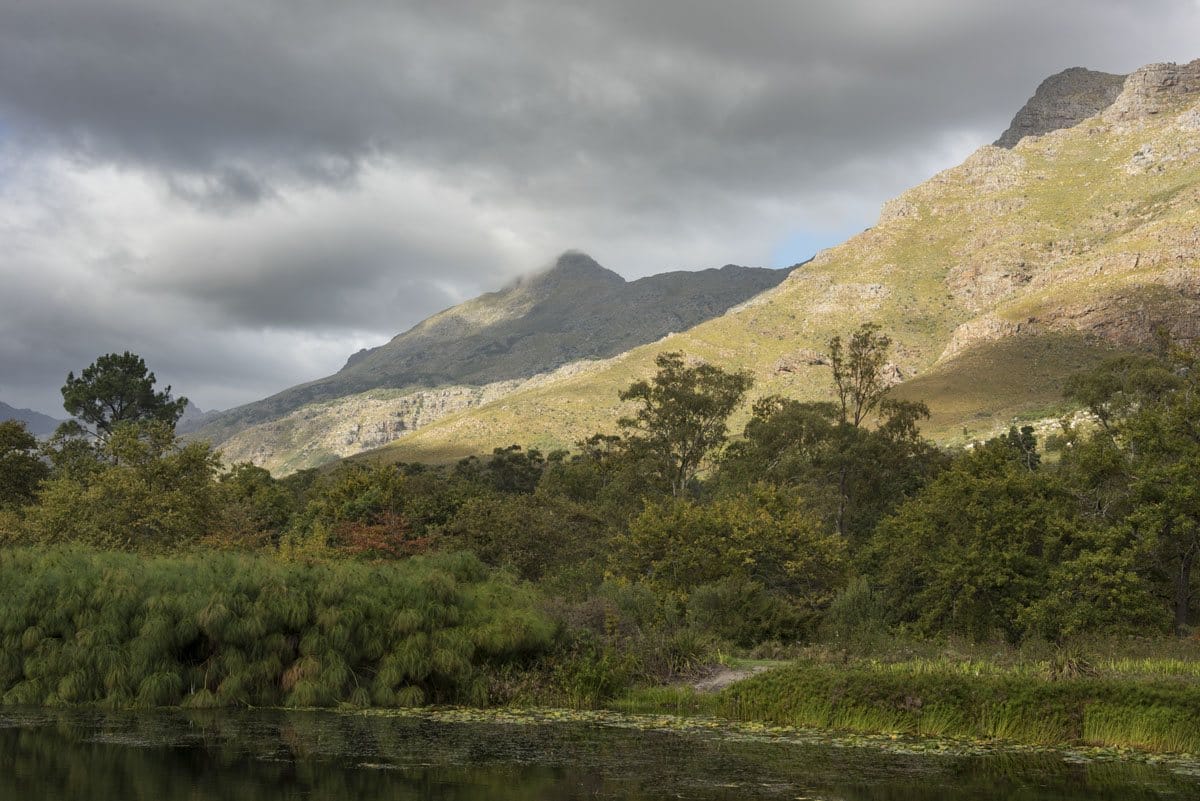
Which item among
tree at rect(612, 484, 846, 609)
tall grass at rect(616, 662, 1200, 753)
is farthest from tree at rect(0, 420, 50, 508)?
tall grass at rect(616, 662, 1200, 753)

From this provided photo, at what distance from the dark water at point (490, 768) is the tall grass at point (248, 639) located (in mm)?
2402

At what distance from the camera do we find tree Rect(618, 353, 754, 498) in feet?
218

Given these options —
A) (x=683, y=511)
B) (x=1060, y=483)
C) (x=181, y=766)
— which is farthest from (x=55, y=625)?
(x=1060, y=483)

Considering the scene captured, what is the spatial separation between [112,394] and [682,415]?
59.5 m

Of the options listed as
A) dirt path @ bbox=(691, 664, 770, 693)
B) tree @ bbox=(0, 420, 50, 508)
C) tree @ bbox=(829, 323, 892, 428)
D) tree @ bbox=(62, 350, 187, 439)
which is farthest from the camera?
tree @ bbox=(62, 350, 187, 439)

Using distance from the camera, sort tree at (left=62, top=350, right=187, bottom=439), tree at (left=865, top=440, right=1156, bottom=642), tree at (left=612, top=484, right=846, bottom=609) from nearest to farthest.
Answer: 1. tree at (left=865, top=440, right=1156, bottom=642)
2. tree at (left=612, top=484, right=846, bottom=609)
3. tree at (left=62, top=350, right=187, bottom=439)

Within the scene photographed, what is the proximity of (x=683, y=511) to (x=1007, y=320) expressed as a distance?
132 m

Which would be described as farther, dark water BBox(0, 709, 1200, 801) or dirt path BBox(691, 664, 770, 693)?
dirt path BBox(691, 664, 770, 693)

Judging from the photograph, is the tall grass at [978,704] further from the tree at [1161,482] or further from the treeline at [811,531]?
the tree at [1161,482]

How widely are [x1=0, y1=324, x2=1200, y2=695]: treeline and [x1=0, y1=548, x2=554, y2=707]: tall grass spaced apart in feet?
9.45

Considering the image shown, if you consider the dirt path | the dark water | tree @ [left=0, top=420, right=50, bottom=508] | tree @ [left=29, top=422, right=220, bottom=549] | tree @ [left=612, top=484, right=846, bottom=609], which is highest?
tree @ [left=0, top=420, right=50, bottom=508]

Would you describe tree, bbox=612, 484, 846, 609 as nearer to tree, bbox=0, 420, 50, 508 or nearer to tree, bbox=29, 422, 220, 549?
tree, bbox=29, 422, 220, 549

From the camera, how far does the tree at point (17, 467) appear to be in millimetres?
59281

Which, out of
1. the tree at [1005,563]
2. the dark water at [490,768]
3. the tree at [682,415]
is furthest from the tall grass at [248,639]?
the tree at [682,415]
